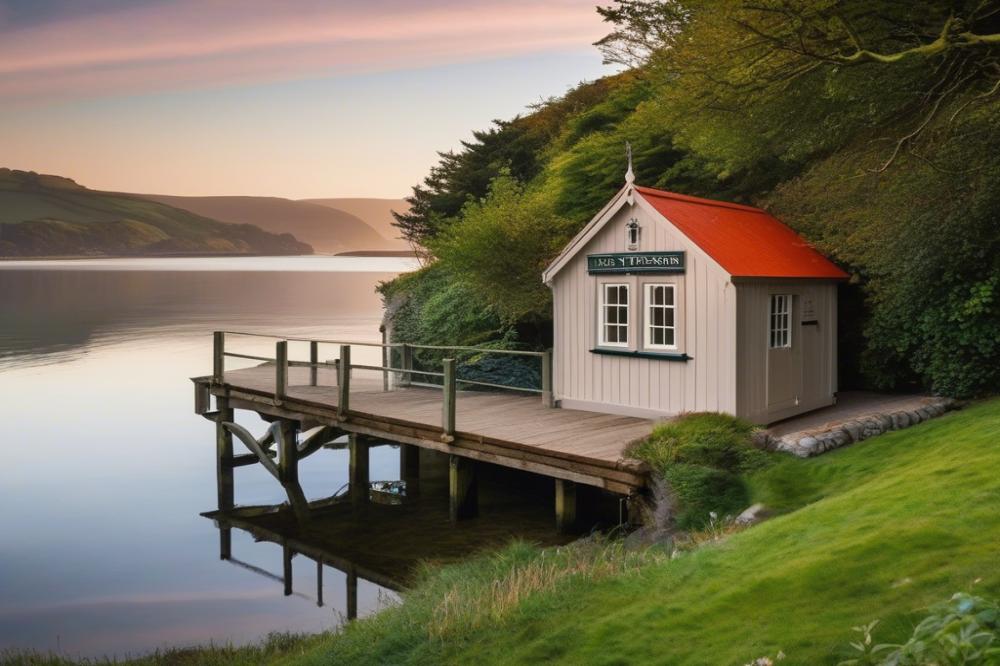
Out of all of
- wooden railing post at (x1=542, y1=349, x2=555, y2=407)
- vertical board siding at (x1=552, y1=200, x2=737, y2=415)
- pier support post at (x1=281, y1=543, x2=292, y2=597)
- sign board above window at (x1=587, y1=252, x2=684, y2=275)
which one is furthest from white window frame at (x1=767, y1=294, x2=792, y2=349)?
pier support post at (x1=281, y1=543, x2=292, y2=597)

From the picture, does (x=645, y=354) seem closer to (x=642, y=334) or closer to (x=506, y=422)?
(x=642, y=334)

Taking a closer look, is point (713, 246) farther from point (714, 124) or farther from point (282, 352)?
point (282, 352)

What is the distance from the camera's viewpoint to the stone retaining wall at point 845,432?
12.4 m

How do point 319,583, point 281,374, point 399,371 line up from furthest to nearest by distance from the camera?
1. point 281,374
2. point 399,371
3. point 319,583

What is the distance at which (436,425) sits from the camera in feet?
49.1

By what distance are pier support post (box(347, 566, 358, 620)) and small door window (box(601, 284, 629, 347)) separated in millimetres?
5443

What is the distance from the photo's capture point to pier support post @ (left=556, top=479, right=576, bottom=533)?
13.6 m

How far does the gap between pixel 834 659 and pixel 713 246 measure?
9.31 meters

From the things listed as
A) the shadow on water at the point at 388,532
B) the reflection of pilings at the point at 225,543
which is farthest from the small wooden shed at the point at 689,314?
the reflection of pilings at the point at 225,543

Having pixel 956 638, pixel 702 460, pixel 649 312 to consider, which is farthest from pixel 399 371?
pixel 956 638

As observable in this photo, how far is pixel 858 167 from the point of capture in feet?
49.9

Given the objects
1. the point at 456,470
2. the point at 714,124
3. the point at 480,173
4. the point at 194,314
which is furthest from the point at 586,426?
the point at 194,314

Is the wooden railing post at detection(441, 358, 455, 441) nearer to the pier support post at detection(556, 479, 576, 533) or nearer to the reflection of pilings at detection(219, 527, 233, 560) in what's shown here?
the pier support post at detection(556, 479, 576, 533)

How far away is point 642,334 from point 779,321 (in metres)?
2.15
